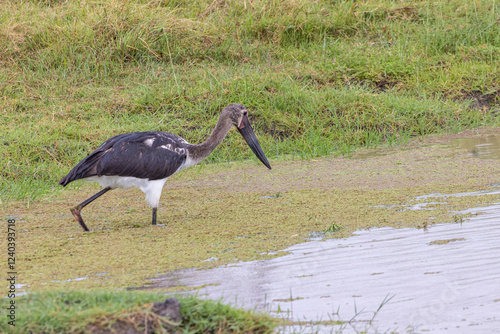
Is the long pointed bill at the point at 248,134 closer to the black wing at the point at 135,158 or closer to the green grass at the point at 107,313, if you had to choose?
the black wing at the point at 135,158

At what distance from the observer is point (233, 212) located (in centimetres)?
541

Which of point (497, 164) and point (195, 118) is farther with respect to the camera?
point (195, 118)

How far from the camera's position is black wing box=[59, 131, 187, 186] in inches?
205

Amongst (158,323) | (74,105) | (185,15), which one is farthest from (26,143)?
(158,323)

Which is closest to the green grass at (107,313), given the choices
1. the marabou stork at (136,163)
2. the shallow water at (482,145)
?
the marabou stork at (136,163)

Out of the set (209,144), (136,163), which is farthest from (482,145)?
(136,163)

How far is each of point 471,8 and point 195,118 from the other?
431cm

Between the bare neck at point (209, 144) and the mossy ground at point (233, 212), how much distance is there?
15.9 inches

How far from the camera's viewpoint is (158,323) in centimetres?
278

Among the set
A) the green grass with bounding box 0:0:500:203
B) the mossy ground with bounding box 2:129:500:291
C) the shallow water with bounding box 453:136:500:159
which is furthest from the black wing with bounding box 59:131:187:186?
the shallow water with bounding box 453:136:500:159

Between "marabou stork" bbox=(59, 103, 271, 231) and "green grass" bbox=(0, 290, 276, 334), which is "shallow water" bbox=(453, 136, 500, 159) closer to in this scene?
"marabou stork" bbox=(59, 103, 271, 231)

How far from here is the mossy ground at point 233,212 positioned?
13.8 feet

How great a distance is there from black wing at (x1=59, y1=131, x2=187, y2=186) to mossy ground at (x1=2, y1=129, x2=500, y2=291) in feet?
1.28

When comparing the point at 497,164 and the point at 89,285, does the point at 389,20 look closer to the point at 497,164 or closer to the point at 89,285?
the point at 497,164
